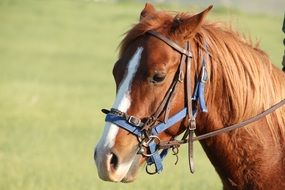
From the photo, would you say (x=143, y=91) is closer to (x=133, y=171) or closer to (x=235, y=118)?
(x=133, y=171)

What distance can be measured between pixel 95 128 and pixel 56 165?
5.38 meters

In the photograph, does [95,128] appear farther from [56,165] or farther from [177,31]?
[177,31]

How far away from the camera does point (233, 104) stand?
4.61m

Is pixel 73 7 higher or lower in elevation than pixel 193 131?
lower

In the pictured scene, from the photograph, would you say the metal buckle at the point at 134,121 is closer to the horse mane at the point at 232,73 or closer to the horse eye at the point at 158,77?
the horse eye at the point at 158,77

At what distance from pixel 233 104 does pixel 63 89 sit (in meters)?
19.7

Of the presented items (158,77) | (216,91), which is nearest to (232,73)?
(216,91)

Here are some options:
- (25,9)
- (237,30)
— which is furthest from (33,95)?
(25,9)

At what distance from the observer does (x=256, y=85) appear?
464cm

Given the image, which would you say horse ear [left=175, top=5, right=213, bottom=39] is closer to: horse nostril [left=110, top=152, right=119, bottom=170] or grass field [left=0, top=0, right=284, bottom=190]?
grass field [left=0, top=0, right=284, bottom=190]

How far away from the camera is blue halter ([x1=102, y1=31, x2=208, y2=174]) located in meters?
4.30

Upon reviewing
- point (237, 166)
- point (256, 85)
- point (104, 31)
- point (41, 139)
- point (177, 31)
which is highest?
point (177, 31)

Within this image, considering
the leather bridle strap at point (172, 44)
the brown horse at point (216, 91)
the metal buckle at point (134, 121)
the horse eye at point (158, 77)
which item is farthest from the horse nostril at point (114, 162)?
the leather bridle strap at point (172, 44)

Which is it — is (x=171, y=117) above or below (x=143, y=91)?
below
